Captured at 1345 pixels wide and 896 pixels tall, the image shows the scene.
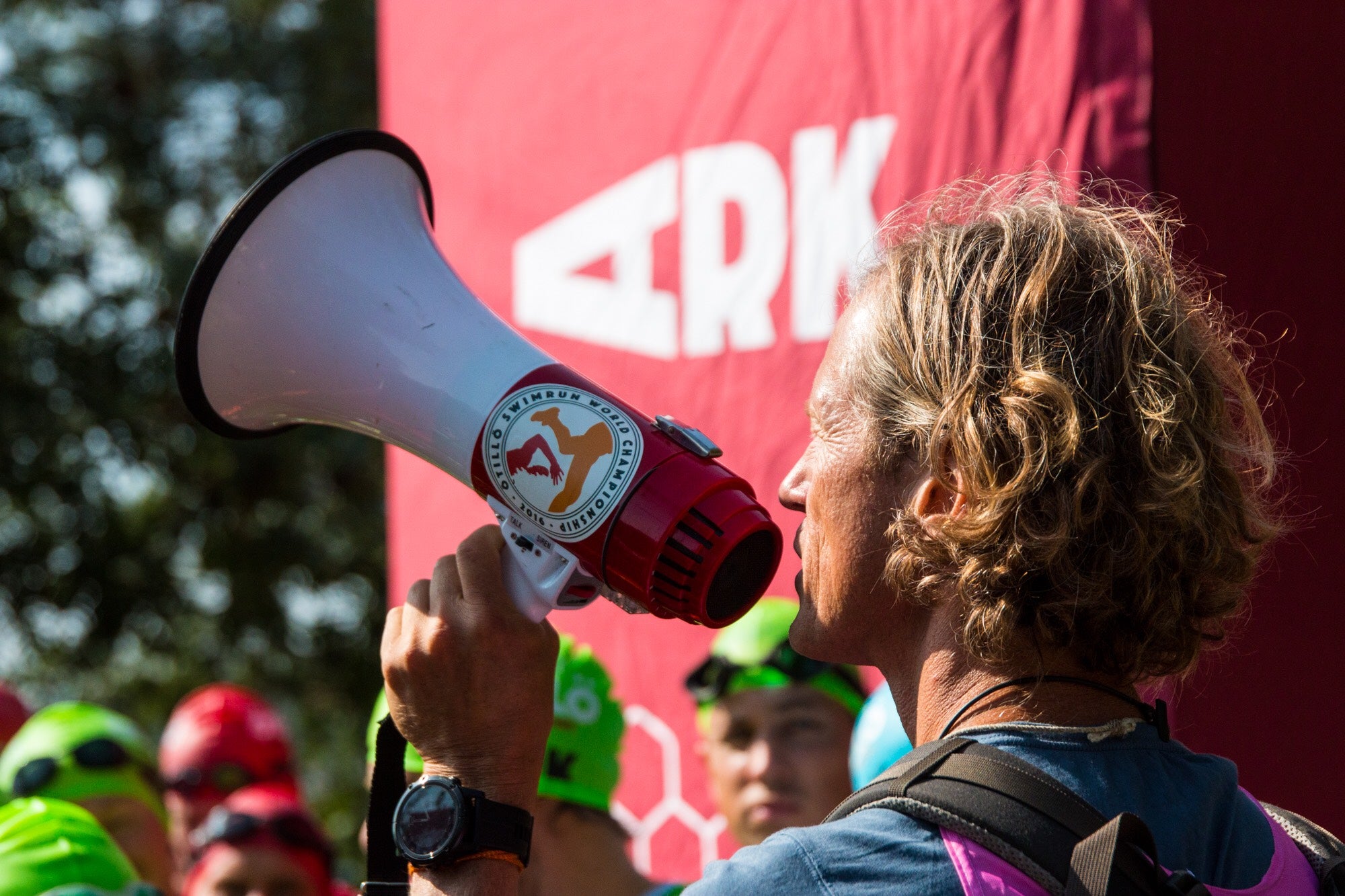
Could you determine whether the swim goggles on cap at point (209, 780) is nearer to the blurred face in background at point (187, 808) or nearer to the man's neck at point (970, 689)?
the blurred face in background at point (187, 808)

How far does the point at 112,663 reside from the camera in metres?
10.9

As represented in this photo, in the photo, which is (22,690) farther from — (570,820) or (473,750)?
(473,750)

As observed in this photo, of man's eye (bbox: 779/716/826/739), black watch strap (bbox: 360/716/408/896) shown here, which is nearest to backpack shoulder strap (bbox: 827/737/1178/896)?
black watch strap (bbox: 360/716/408/896)

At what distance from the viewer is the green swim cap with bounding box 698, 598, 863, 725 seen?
140 inches

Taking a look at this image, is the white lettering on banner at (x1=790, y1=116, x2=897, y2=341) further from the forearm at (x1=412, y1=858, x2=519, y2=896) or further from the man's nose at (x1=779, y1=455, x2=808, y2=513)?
the forearm at (x1=412, y1=858, x2=519, y2=896)

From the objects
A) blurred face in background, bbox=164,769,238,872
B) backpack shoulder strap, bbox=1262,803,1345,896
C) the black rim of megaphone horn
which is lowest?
blurred face in background, bbox=164,769,238,872

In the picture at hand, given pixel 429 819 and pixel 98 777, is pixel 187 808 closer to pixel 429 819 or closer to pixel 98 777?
pixel 98 777

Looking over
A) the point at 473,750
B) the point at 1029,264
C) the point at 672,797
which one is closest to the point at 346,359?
the point at 473,750

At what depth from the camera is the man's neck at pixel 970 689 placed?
54.7 inches

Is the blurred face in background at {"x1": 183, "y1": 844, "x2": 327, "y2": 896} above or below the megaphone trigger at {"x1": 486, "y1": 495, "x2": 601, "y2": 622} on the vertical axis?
below

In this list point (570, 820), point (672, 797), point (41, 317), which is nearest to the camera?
point (570, 820)

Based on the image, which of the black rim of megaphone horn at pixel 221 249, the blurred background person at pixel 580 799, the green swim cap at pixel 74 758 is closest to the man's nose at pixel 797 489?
the black rim of megaphone horn at pixel 221 249

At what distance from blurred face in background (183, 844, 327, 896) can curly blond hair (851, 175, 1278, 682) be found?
9.63ft

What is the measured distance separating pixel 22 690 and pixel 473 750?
10.3 metres
